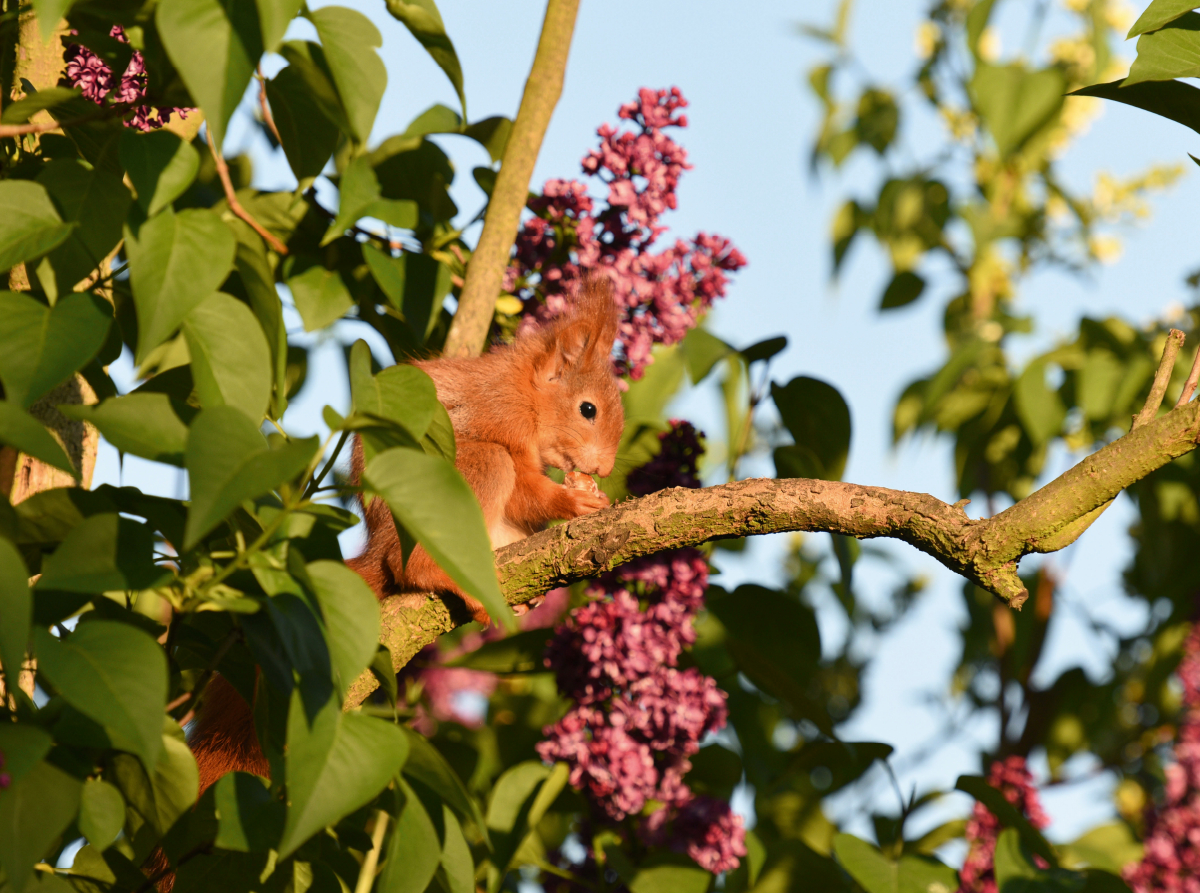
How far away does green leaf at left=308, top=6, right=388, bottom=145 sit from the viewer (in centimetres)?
125

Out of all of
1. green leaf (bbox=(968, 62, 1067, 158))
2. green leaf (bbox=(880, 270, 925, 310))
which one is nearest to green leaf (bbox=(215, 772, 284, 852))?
green leaf (bbox=(968, 62, 1067, 158))

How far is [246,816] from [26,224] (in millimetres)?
680

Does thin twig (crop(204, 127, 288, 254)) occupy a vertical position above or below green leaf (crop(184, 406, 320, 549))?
above

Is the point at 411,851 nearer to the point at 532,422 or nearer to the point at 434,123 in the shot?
the point at 434,123

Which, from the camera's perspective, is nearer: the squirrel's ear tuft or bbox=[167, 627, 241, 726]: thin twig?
bbox=[167, 627, 241, 726]: thin twig

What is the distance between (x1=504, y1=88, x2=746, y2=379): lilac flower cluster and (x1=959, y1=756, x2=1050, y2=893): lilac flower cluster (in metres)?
1.25

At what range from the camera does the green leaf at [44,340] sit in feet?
3.31

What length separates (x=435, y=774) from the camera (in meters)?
1.14

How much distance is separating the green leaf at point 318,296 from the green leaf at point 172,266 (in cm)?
61

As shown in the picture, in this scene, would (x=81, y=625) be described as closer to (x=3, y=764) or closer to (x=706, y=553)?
(x=3, y=764)

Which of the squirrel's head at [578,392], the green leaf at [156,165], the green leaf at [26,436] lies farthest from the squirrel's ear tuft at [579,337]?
the green leaf at [26,436]

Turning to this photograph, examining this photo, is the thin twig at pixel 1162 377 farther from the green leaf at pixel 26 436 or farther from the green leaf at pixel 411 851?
the green leaf at pixel 26 436

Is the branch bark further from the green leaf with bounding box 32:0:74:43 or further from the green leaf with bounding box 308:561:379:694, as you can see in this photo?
the green leaf with bounding box 32:0:74:43

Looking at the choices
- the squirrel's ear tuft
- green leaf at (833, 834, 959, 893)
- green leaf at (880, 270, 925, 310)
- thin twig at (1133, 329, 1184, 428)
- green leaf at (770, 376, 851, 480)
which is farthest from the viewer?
green leaf at (880, 270, 925, 310)
